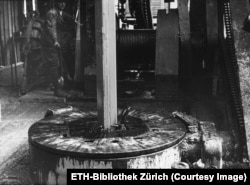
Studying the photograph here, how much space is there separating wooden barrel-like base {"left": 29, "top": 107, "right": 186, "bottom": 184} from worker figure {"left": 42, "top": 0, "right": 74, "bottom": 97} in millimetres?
3237

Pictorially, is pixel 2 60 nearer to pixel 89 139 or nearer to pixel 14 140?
pixel 14 140

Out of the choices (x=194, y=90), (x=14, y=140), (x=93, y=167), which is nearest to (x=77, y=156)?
(x=93, y=167)

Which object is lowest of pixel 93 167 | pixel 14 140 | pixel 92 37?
pixel 14 140

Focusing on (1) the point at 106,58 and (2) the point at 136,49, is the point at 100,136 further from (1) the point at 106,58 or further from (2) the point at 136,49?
(2) the point at 136,49

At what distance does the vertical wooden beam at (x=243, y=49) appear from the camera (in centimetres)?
412

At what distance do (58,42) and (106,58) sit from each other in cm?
394

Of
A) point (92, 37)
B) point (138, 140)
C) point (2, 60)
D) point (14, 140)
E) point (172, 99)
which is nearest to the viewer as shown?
point (138, 140)

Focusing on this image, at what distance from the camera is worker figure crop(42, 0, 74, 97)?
7.00 meters

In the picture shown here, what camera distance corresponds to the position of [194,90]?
6.24 m

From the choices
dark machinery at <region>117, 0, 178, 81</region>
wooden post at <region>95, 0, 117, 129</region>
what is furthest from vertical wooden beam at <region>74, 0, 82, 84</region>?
wooden post at <region>95, 0, 117, 129</region>

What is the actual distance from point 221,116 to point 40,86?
3973mm

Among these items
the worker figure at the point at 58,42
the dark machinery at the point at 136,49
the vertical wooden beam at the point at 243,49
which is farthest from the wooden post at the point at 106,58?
the worker figure at the point at 58,42

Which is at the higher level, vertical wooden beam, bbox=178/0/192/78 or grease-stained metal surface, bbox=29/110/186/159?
vertical wooden beam, bbox=178/0/192/78

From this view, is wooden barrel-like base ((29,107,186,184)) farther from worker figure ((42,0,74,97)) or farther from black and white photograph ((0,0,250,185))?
worker figure ((42,0,74,97))
